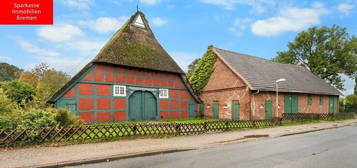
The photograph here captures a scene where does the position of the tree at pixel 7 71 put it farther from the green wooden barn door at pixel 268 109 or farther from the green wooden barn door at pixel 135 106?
the green wooden barn door at pixel 268 109

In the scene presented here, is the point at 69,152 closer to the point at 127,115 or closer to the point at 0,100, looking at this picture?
the point at 0,100

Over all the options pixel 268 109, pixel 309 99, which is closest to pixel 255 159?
pixel 268 109

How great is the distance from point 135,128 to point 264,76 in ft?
57.4

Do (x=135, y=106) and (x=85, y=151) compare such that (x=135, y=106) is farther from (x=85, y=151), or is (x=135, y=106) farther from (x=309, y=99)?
(x=309, y=99)

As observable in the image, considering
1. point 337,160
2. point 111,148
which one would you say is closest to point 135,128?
point 111,148

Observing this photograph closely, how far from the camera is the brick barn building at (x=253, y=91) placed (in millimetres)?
19469

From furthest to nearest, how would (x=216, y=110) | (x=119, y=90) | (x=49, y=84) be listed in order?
(x=49, y=84) < (x=216, y=110) < (x=119, y=90)

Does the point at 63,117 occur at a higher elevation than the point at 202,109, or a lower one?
higher

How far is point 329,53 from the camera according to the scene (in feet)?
127

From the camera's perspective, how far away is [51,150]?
7.64 m

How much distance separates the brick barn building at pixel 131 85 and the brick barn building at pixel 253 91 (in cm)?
A: 298

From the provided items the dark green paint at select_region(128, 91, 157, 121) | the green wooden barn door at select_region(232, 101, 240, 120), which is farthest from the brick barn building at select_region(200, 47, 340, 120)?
the dark green paint at select_region(128, 91, 157, 121)

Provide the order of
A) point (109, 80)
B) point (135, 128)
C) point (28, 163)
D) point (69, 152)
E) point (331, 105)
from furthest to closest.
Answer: point (331, 105)
point (109, 80)
point (135, 128)
point (69, 152)
point (28, 163)

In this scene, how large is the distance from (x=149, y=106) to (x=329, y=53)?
37.8 m
